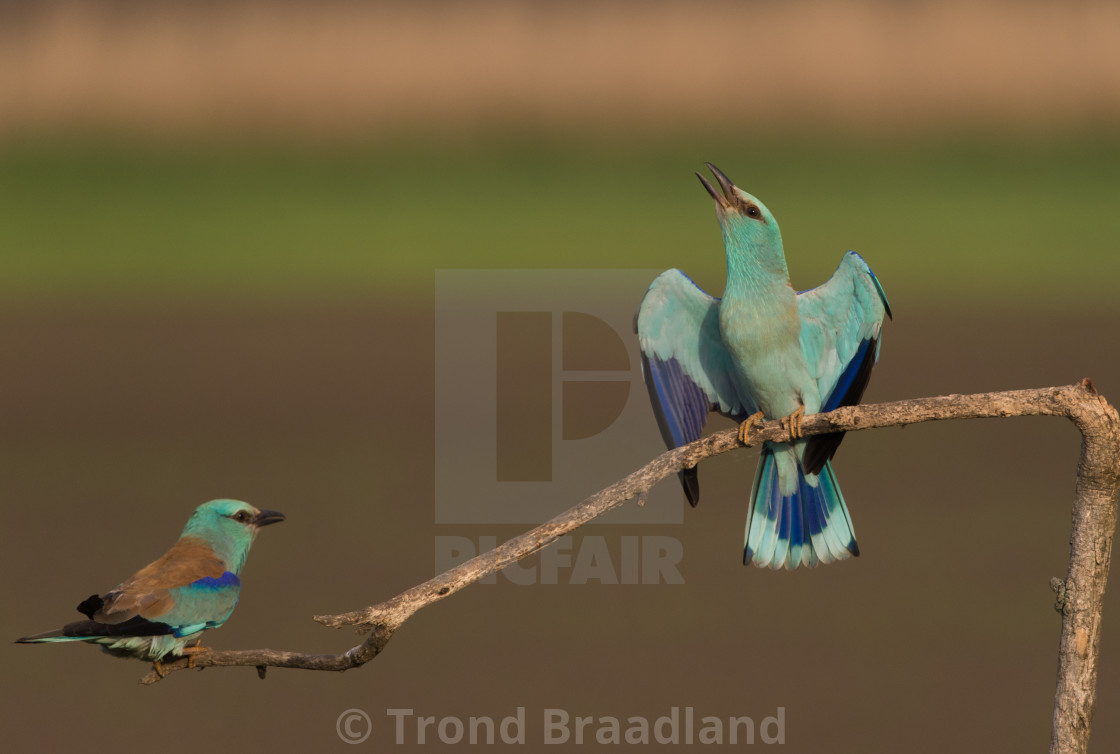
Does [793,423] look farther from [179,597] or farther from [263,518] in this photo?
[179,597]

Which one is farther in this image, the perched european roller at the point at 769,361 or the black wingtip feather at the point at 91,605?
the perched european roller at the point at 769,361

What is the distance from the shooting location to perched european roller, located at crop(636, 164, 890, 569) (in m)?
4.24

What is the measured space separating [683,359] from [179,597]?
2096mm

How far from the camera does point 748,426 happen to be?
13.6 feet

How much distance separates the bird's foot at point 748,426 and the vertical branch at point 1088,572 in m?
1.15

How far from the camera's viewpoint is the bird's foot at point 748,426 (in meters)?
4.04

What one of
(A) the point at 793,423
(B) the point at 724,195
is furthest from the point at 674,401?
(B) the point at 724,195

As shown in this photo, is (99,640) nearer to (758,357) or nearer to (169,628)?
(169,628)

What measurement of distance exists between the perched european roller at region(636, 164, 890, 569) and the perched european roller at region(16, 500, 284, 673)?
1671 millimetres

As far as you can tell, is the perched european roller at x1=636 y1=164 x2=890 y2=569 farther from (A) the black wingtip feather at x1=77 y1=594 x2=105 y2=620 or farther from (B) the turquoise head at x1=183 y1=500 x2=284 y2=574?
(A) the black wingtip feather at x1=77 y1=594 x2=105 y2=620

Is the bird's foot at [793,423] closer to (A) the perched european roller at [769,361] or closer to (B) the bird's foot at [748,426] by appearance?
(A) the perched european roller at [769,361]

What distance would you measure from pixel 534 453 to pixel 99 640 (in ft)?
22.4

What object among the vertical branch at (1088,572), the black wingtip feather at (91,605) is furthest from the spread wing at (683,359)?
the black wingtip feather at (91,605)

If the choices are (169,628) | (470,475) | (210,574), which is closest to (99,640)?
(169,628)
